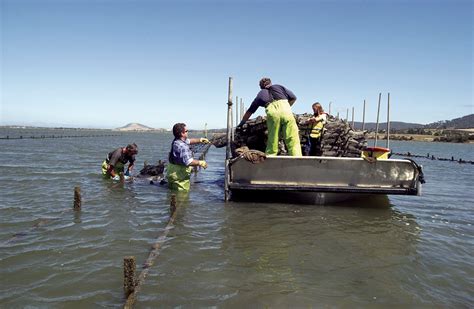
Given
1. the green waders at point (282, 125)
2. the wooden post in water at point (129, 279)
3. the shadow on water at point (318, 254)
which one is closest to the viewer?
the wooden post in water at point (129, 279)

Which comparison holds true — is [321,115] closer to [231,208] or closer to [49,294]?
[231,208]

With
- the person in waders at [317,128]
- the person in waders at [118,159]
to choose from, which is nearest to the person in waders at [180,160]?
the person in waders at [118,159]

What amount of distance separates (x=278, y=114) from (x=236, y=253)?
4079mm

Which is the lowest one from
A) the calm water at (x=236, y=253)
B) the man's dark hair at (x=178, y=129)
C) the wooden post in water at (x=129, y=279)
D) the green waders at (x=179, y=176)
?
the calm water at (x=236, y=253)

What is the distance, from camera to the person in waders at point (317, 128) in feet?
34.3

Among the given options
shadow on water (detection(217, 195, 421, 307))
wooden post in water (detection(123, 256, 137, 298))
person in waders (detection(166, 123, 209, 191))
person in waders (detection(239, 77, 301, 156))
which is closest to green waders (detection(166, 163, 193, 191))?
person in waders (detection(166, 123, 209, 191))

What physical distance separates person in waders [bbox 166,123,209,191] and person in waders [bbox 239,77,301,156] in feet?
6.61

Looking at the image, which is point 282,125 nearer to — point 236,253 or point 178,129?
point 178,129

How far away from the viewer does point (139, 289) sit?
4.55m

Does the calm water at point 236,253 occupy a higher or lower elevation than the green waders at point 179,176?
lower

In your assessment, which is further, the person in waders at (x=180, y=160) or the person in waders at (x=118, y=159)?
the person in waders at (x=118, y=159)

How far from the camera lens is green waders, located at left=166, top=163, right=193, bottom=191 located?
34.0ft

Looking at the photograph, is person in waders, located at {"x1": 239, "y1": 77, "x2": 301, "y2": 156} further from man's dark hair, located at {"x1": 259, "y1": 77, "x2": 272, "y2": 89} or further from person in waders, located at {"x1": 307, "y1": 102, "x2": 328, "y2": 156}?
person in waders, located at {"x1": 307, "y1": 102, "x2": 328, "y2": 156}

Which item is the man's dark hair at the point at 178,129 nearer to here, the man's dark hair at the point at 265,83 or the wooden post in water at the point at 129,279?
the man's dark hair at the point at 265,83
